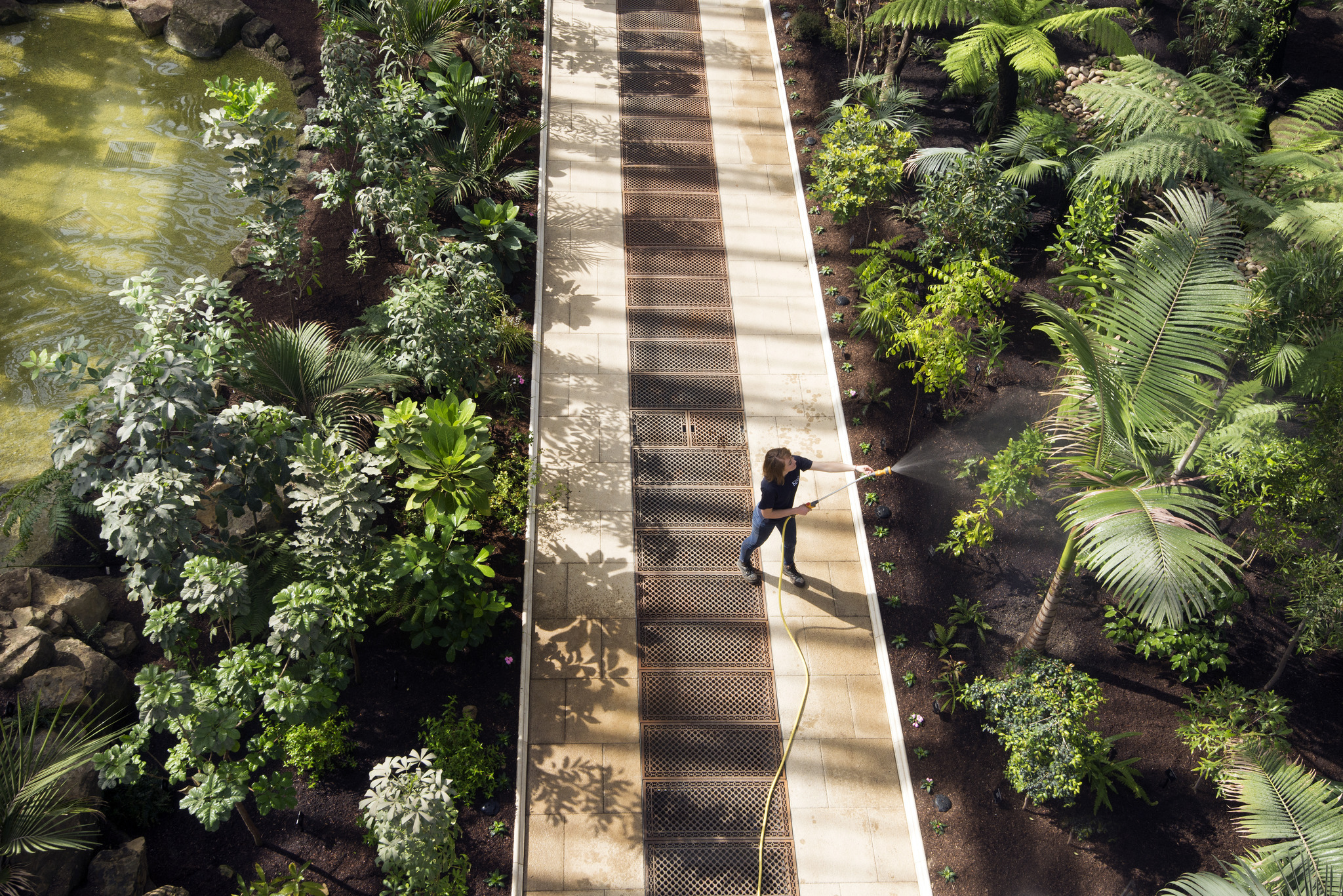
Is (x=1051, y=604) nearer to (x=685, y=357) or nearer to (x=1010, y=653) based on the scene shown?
(x=1010, y=653)

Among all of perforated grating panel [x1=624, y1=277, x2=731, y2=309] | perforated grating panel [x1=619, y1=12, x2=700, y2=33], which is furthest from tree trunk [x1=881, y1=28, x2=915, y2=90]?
perforated grating panel [x1=624, y1=277, x2=731, y2=309]

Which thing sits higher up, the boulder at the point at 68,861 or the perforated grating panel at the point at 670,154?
the perforated grating panel at the point at 670,154

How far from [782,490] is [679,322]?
9.41ft

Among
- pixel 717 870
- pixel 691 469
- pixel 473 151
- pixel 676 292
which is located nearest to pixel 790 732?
pixel 717 870

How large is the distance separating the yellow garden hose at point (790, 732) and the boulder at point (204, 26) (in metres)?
9.79

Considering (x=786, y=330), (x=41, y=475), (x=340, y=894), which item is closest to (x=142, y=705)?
(x=340, y=894)

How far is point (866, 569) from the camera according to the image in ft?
23.3

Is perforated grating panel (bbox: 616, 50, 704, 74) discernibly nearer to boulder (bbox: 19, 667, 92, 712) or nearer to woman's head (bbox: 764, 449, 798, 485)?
woman's head (bbox: 764, 449, 798, 485)

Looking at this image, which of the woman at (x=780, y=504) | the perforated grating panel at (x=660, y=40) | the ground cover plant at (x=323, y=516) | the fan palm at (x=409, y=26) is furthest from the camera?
the perforated grating panel at (x=660, y=40)

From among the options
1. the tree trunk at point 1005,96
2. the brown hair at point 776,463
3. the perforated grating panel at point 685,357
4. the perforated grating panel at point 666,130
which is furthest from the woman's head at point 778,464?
the perforated grating panel at point 666,130

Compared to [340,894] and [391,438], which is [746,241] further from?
[340,894]

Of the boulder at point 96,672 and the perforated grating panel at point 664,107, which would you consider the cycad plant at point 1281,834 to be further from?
A: the perforated grating panel at point 664,107

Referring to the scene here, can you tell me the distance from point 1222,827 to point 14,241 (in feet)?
40.6

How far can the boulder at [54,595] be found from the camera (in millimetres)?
5938
